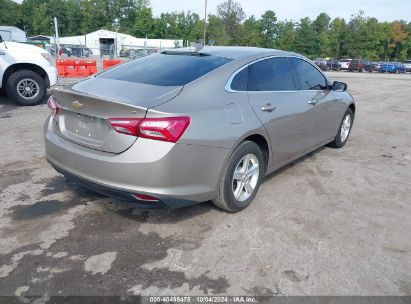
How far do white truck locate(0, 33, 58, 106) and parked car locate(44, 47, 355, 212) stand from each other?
5.48m

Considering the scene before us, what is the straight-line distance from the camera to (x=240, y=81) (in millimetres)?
3539

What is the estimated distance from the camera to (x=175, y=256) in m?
2.89

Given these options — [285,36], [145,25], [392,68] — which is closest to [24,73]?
[392,68]

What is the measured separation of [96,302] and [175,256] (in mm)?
725

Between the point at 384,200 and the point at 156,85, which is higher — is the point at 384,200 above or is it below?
below

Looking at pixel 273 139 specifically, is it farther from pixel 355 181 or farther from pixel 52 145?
pixel 52 145

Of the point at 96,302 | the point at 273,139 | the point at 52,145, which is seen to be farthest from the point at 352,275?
the point at 52,145

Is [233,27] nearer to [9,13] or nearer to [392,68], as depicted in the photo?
[392,68]

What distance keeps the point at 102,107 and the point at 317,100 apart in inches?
116

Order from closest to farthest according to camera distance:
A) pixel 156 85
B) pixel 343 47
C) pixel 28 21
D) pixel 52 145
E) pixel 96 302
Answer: pixel 96 302
pixel 156 85
pixel 52 145
pixel 343 47
pixel 28 21

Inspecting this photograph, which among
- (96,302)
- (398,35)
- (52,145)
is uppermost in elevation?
(398,35)

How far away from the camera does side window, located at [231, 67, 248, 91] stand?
3.45 m

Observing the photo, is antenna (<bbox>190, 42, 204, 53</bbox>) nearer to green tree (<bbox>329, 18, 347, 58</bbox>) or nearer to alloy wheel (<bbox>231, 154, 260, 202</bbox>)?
alloy wheel (<bbox>231, 154, 260, 202</bbox>)

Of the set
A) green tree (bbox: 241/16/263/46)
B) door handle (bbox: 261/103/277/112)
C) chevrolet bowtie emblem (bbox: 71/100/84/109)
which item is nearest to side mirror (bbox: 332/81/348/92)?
door handle (bbox: 261/103/277/112)
